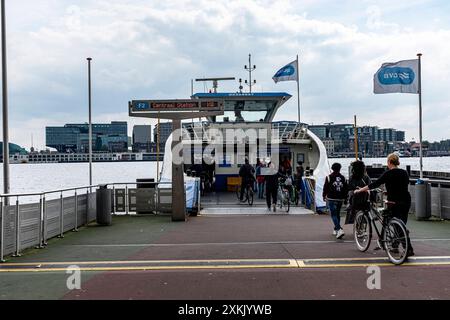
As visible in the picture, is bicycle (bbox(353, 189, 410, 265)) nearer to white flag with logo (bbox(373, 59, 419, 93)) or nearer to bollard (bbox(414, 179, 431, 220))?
bollard (bbox(414, 179, 431, 220))

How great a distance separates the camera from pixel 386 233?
24.2ft

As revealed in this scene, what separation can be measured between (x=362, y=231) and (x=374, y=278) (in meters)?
2.11

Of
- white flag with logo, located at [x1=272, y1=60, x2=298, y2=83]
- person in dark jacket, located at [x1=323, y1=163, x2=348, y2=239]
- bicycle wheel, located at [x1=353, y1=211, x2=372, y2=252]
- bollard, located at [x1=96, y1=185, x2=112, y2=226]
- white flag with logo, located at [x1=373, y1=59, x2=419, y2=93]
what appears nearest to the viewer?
bicycle wheel, located at [x1=353, y1=211, x2=372, y2=252]

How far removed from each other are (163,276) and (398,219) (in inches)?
137

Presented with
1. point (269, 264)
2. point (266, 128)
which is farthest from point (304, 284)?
point (266, 128)

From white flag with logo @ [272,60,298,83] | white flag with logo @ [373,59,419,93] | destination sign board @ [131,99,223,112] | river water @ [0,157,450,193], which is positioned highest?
white flag with logo @ [272,60,298,83]

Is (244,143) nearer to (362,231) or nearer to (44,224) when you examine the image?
(44,224)

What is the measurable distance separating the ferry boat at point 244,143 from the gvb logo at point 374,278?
13.7 m

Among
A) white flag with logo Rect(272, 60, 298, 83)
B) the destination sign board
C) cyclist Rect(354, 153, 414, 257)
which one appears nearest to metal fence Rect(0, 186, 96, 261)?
the destination sign board

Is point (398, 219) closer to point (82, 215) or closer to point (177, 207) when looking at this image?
point (177, 207)

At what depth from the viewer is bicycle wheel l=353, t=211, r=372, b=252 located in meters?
7.96

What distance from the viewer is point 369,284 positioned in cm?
583

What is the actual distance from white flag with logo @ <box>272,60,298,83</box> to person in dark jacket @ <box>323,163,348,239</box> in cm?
1934

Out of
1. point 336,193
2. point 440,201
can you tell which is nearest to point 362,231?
point 336,193
